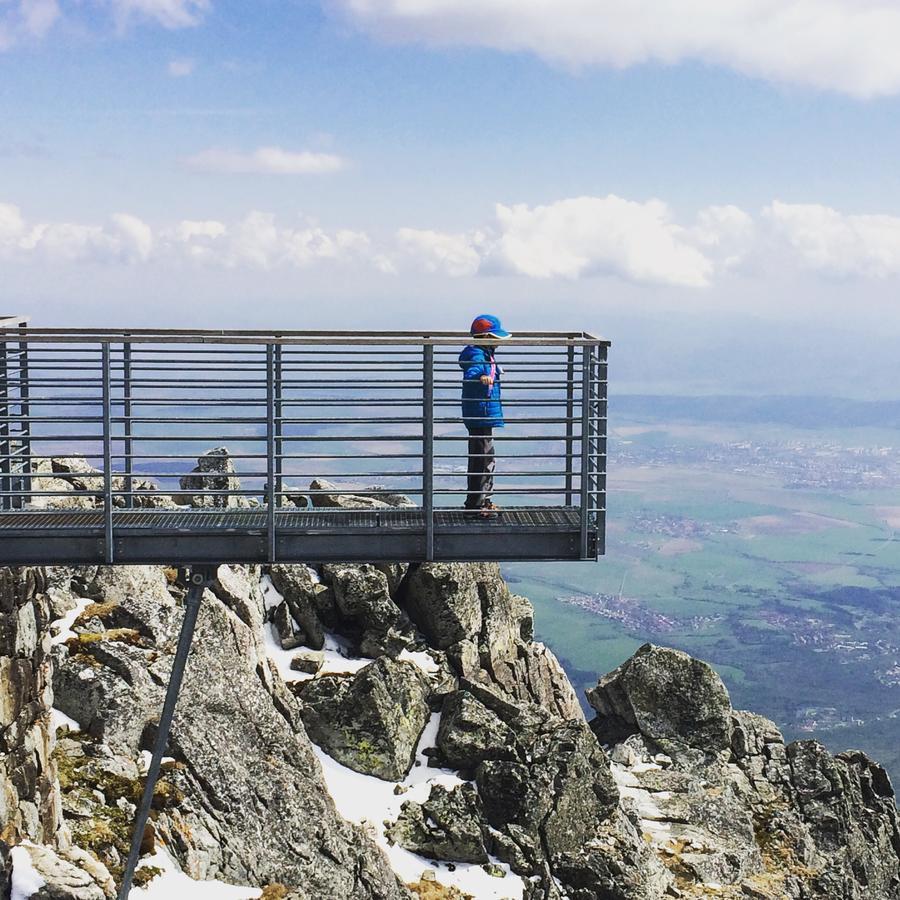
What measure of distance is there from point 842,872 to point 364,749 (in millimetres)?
16878

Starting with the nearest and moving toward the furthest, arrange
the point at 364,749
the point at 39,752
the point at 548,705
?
the point at 39,752 < the point at 364,749 < the point at 548,705

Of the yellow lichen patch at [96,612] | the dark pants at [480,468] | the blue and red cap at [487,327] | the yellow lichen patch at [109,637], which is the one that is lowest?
the yellow lichen patch at [109,637]

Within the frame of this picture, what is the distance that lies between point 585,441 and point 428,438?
2.00 meters

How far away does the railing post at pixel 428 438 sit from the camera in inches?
522

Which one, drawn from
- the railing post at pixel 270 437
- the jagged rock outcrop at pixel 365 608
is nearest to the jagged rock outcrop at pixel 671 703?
the jagged rock outcrop at pixel 365 608

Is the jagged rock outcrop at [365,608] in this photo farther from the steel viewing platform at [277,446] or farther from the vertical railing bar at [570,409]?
the vertical railing bar at [570,409]

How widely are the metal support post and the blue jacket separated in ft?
13.5

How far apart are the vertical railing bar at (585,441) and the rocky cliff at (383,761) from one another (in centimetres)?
780

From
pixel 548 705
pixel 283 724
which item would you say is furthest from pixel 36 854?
pixel 548 705

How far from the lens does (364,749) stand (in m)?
24.3

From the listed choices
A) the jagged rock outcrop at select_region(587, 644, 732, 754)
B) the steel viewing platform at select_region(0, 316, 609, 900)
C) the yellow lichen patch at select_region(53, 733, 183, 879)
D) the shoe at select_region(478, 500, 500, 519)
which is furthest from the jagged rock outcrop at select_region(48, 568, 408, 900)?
the jagged rock outcrop at select_region(587, 644, 732, 754)

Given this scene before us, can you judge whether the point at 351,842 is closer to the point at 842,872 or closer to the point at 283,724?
the point at 283,724

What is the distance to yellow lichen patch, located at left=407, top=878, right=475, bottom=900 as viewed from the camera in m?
21.0

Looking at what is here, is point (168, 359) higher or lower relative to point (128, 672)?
higher
